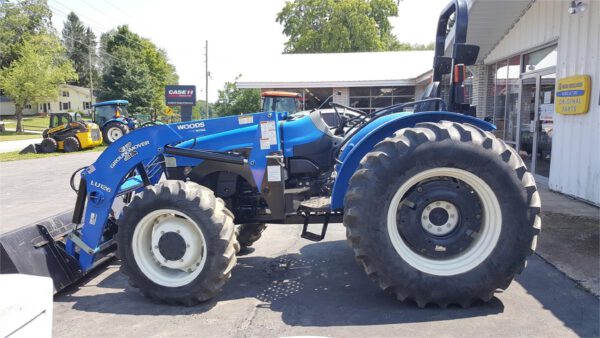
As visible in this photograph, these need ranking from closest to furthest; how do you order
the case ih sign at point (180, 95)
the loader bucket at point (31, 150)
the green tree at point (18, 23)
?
the case ih sign at point (180, 95) < the loader bucket at point (31, 150) < the green tree at point (18, 23)

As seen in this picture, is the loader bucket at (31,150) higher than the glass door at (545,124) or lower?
lower

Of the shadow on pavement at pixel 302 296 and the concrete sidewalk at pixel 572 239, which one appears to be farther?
the concrete sidewalk at pixel 572 239

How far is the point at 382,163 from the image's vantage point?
3.56m

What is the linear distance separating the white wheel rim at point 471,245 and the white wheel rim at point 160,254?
1.64m

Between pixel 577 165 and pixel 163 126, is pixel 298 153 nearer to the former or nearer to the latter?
pixel 163 126

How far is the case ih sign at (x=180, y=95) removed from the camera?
57.9ft

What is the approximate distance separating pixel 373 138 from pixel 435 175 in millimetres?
647

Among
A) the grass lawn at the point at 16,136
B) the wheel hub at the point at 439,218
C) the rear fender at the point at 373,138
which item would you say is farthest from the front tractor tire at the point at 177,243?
the grass lawn at the point at 16,136

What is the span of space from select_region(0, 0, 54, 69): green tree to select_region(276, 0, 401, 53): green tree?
2787cm

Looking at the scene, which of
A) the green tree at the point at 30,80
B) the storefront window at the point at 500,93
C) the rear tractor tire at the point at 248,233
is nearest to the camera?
the rear tractor tire at the point at 248,233

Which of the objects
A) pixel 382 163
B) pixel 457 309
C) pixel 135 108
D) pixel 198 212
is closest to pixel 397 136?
pixel 382 163

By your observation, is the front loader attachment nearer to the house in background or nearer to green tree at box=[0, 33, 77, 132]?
green tree at box=[0, 33, 77, 132]

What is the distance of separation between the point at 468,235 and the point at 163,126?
2896 millimetres

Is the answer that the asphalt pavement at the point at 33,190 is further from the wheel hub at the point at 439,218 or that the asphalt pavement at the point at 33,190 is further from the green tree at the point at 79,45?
the green tree at the point at 79,45
